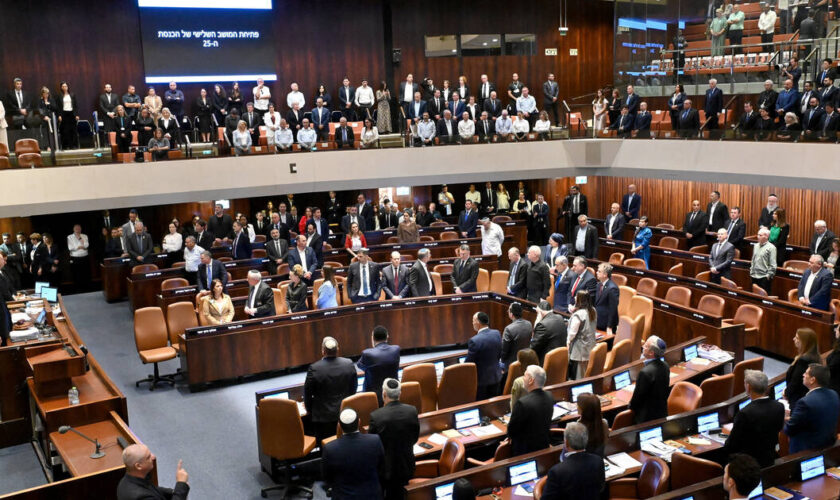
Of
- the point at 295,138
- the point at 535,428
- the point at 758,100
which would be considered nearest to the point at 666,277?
the point at 758,100

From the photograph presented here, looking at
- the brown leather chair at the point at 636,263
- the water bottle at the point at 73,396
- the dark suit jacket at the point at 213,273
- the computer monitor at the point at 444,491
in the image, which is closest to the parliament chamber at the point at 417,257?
the computer monitor at the point at 444,491

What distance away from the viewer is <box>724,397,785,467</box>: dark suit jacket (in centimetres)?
538

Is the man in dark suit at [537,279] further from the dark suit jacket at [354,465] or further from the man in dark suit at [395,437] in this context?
the dark suit jacket at [354,465]

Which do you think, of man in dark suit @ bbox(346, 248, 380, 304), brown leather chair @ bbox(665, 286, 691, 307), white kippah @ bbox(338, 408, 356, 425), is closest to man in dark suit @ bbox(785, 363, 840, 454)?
white kippah @ bbox(338, 408, 356, 425)

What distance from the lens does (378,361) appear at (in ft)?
23.8

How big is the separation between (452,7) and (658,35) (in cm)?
553

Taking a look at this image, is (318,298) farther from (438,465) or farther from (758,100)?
(758,100)

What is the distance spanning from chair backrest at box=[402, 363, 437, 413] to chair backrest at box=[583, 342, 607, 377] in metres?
1.76

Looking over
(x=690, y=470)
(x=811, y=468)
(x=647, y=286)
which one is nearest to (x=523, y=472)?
(x=690, y=470)

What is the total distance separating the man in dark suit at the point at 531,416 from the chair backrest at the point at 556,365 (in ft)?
6.38

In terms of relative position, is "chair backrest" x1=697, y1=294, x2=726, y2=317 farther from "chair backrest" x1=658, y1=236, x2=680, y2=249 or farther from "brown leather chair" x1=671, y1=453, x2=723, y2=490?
"brown leather chair" x1=671, y1=453, x2=723, y2=490

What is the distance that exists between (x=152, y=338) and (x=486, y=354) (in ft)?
15.8

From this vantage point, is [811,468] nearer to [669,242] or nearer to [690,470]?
[690,470]

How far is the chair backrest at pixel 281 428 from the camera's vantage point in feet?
22.5
